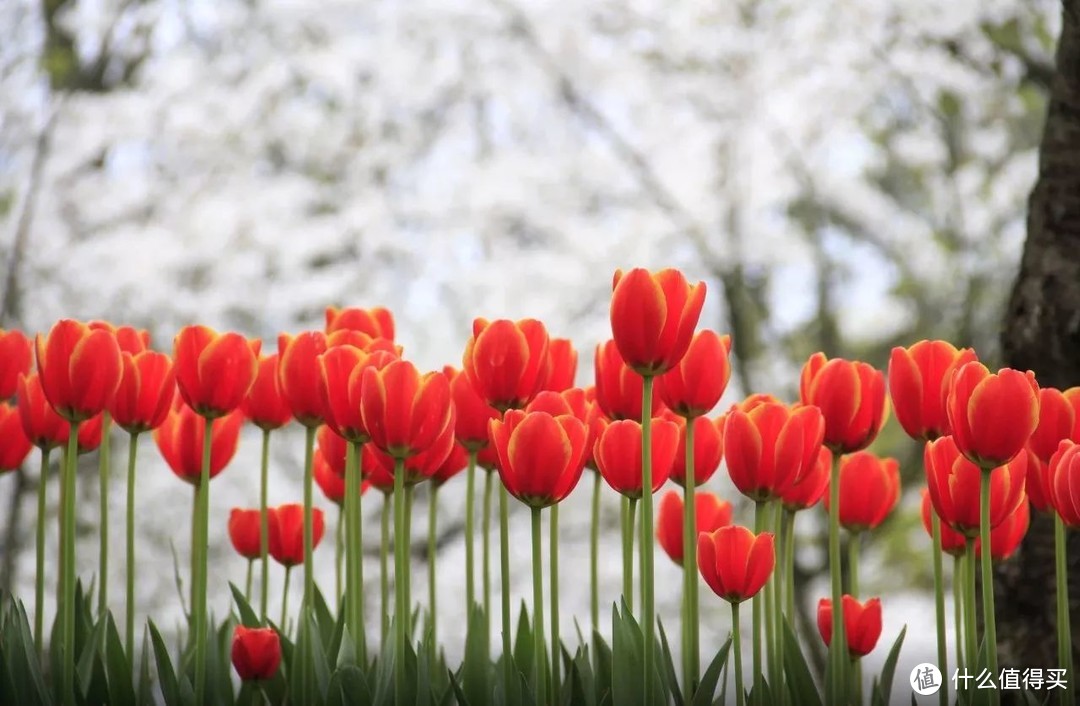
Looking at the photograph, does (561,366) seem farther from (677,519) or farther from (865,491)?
(865,491)

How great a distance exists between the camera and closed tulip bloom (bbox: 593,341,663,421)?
43.4 inches

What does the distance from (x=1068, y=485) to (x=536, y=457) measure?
41 cm

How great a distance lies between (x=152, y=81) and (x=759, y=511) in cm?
433

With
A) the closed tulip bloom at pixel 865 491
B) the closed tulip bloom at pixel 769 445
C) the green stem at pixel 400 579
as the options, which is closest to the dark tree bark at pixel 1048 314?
the closed tulip bloom at pixel 865 491

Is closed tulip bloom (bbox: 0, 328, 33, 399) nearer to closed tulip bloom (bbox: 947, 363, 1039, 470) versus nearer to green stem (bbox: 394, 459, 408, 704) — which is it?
green stem (bbox: 394, 459, 408, 704)

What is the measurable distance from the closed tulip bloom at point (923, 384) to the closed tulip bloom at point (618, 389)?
0.69 ft

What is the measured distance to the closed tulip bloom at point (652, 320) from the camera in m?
0.91

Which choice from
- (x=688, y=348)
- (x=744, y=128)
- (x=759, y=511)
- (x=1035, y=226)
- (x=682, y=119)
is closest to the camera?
(x=688, y=348)

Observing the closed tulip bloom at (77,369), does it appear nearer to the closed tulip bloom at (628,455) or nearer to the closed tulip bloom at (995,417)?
the closed tulip bloom at (628,455)

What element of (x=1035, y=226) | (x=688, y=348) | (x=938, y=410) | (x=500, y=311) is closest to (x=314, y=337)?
(x=688, y=348)

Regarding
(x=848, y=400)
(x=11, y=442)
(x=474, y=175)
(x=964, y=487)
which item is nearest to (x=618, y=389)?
(x=848, y=400)

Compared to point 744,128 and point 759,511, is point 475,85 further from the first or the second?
point 759,511

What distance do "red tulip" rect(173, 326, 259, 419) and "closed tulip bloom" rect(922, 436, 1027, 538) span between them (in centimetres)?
59

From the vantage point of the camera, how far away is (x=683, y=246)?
5035 mm
